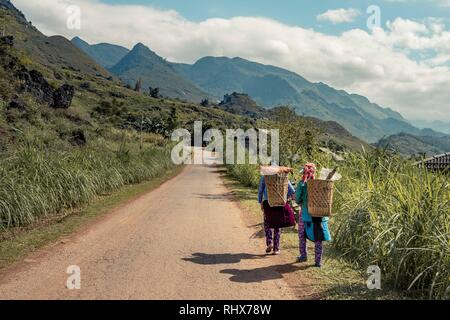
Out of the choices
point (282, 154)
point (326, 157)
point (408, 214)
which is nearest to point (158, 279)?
point (408, 214)

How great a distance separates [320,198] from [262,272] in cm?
155

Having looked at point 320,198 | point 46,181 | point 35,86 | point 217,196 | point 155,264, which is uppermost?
point 35,86

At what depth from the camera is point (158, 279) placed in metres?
6.61

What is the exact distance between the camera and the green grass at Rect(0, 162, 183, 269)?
8.30 meters

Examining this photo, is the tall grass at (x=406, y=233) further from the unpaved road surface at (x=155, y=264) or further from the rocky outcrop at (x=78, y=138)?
the rocky outcrop at (x=78, y=138)

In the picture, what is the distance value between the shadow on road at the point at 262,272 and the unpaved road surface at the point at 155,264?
0.02 metres

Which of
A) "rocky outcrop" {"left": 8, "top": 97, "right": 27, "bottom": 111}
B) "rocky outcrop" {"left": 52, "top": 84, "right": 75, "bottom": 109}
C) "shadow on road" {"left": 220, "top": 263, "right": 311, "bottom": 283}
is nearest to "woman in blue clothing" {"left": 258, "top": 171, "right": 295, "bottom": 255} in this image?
"shadow on road" {"left": 220, "top": 263, "right": 311, "bottom": 283}

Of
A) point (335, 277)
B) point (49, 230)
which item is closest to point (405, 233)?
point (335, 277)

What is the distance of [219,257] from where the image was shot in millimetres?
8203

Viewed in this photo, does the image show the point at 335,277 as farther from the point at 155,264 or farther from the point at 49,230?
the point at 49,230
